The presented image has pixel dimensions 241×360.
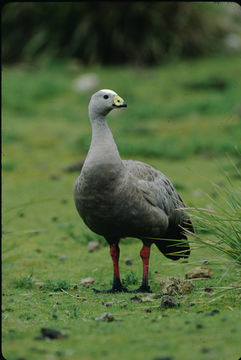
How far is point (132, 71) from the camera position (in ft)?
47.6

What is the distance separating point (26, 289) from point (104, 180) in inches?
46.5

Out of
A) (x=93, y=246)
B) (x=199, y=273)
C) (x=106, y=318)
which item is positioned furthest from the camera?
(x=93, y=246)

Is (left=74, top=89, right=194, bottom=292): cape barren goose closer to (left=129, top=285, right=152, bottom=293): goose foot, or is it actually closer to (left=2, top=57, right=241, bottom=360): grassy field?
(left=129, top=285, right=152, bottom=293): goose foot

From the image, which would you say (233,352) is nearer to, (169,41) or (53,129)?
(53,129)

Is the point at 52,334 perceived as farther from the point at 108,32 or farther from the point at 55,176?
the point at 108,32

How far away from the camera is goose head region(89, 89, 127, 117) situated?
4.74m

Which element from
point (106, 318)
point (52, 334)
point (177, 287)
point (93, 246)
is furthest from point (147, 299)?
point (93, 246)

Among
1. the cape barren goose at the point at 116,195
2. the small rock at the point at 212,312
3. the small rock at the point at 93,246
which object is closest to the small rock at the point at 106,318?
the small rock at the point at 212,312

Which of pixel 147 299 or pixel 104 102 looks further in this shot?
pixel 104 102

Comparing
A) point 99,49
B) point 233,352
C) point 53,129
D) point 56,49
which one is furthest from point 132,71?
point 233,352

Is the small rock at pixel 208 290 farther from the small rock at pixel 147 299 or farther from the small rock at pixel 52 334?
the small rock at pixel 52 334

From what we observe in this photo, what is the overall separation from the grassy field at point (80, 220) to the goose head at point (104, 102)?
95 cm

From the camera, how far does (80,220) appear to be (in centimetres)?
711

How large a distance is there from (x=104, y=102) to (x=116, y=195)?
2.70ft
